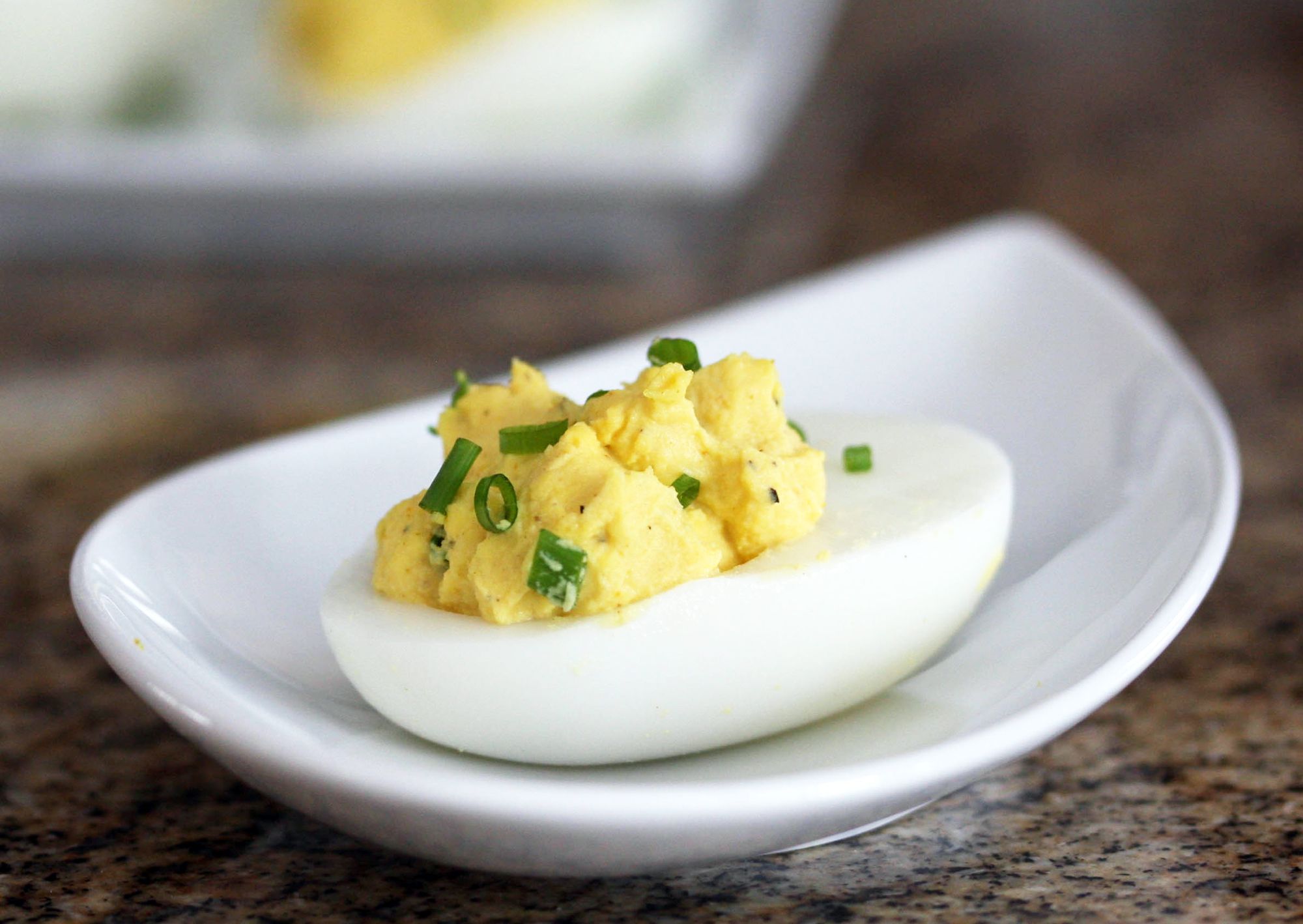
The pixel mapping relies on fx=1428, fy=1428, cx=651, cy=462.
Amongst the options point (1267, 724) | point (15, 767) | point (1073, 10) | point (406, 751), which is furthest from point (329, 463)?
point (1073, 10)

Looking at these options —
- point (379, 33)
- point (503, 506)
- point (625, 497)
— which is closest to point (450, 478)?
point (503, 506)

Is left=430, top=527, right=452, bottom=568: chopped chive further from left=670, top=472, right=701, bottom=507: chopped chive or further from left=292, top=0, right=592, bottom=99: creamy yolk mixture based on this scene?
left=292, top=0, right=592, bottom=99: creamy yolk mixture

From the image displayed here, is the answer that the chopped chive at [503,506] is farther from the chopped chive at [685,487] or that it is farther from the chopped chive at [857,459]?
the chopped chive at [857,459]

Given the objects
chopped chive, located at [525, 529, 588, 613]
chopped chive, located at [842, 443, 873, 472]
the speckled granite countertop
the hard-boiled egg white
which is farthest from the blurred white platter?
chopped chive, located at [525, 529, 588, 613]

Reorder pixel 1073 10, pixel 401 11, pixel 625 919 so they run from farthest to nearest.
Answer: pixel 1073 10 → pixel 401 11 → pixel 625 919

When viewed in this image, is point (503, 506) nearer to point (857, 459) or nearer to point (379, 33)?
point (857, 459)

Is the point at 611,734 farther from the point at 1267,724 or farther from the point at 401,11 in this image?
the point at 401,11
